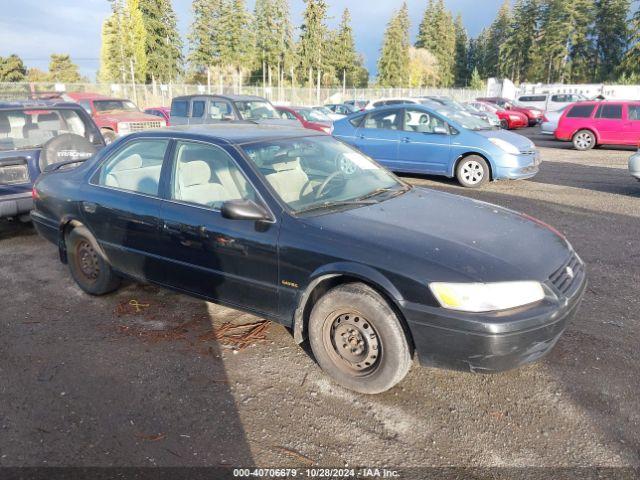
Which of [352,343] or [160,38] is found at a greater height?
[160,38]

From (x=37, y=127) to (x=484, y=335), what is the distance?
22.1 ft

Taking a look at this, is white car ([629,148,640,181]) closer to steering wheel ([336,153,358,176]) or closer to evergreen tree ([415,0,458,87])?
steering wheel ([336,153,358,176])

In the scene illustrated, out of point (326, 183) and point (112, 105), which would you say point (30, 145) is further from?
point (112, 105)

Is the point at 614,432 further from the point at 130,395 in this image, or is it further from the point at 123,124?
the point at 123,124

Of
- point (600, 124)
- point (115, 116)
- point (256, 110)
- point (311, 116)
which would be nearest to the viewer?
point (256, 110)

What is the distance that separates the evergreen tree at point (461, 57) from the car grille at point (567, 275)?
325 feet

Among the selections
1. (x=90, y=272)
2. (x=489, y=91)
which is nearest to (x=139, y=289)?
(x=90, y=272)

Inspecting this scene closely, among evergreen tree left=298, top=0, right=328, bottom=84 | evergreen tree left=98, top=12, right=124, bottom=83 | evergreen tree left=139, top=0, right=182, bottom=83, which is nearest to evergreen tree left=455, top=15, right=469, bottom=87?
evergreen tree left=298, top=0, right=328, bottom=84

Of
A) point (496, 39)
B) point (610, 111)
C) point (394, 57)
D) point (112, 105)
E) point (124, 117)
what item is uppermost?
point (496, 39)

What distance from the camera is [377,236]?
3.07m

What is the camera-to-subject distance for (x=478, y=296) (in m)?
2.74

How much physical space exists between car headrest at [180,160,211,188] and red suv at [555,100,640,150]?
15.7 m

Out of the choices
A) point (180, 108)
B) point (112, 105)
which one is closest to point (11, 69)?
point (112, 105)

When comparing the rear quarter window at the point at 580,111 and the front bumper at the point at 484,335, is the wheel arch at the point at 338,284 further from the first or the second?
→ the rear quarter window at the point at 580,111
